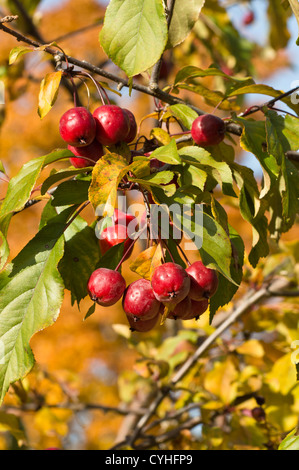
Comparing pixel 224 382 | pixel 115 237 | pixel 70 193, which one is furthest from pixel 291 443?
pixel 224 382

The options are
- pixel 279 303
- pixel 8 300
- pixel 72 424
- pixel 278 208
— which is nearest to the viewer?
pixel 8 300

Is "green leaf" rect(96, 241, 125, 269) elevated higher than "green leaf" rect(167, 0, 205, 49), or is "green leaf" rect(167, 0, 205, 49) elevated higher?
"green leaf" rect(167, 0, 205, 49)

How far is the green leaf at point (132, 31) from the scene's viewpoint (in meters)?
0.97

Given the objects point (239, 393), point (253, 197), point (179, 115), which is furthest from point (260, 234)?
point (239, 393)

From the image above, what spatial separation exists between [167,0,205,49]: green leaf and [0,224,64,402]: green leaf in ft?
1.71

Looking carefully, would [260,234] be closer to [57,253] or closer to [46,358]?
[57,253]

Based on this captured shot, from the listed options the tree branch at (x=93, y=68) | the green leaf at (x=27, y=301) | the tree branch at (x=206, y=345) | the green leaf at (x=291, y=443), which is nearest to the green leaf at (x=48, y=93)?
the tree branch at (x=93, y=68)

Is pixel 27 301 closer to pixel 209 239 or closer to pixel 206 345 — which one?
pixel 209 239

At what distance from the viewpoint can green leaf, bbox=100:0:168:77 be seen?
3.18 ft

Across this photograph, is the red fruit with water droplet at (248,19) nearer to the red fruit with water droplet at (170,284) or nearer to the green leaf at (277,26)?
the green leaf at (277,26)

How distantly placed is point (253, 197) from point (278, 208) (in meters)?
0.14

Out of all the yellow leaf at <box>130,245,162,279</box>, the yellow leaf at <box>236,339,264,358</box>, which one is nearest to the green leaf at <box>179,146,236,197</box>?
the yellow leaf at <box>130,245,162,279</box>

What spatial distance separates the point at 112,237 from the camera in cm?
108

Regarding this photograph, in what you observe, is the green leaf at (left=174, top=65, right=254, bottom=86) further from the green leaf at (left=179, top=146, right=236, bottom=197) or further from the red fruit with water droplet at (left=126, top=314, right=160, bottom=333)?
the red fruit with water droplet at (left=126, top=314, right=160, bottom=333)
